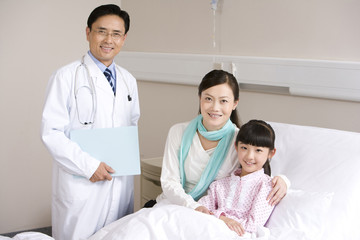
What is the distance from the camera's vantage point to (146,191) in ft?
9.61

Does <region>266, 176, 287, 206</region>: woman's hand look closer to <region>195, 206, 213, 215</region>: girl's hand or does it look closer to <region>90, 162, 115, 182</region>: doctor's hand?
<region>195, 206, 213, 215</region>: girl's hand

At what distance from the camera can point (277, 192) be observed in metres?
2.06

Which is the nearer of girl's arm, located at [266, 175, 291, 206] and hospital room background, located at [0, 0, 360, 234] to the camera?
girl's arm, located at [266, 175, 291, 206]

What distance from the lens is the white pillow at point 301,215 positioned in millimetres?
1939

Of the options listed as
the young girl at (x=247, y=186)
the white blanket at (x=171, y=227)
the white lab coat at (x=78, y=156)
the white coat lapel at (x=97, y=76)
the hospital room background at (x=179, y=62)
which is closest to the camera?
the white blanket at (x=171, y=227)

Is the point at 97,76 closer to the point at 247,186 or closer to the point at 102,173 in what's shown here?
the point at 102,173

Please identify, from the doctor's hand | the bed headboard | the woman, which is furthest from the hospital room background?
the doctor's hand

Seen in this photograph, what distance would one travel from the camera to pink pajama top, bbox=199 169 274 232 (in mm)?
2020

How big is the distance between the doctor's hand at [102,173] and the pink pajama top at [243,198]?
1.54ft

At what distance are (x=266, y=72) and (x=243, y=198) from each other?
99 centimetres

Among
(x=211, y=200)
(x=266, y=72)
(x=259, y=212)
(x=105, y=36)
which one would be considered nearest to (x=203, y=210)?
(x=211, y=200)

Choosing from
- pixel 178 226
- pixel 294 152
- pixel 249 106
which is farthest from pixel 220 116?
pixel 249 106

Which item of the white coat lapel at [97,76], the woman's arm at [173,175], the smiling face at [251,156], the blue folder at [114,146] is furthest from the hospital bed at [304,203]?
the white coat lapel at [97,76]

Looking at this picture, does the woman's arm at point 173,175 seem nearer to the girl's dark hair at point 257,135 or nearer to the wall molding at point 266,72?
the girl's dark hair at point 257,135
